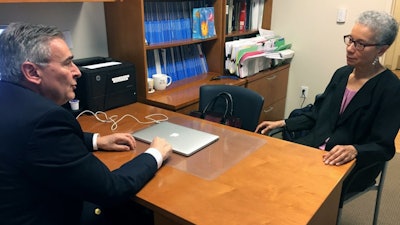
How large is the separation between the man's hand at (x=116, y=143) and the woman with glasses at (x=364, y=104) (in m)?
0.86

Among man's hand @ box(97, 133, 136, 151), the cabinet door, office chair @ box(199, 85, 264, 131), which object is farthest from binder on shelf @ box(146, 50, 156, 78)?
man's hand @ box(97, 133, 136, 151)

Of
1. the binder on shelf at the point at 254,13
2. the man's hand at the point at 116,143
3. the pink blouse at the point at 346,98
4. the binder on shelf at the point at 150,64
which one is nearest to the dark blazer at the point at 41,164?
the man's hand at the point at 116,143

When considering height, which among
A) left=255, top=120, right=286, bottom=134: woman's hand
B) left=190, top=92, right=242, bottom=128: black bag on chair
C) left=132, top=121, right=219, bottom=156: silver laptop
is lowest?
left=255, top=120, right=286, bottom=134: woman's hand

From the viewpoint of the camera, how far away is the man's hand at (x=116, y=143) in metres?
1.50

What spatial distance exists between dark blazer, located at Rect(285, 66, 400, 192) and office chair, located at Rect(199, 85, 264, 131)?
8.5 inches

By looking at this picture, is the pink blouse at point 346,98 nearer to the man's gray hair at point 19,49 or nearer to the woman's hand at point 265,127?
the woman's hand at point 265,127

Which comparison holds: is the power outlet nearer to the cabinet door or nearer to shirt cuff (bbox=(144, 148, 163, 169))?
the cabinet door

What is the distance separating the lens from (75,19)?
223cm

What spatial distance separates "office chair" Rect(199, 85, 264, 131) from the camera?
80.1 inches

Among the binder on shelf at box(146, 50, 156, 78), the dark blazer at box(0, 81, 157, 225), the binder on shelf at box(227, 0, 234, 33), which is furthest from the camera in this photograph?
the binder on shelf at box(227, 0, 234, 33)

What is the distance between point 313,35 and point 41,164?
120 inches

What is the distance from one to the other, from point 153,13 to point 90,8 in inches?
18.2

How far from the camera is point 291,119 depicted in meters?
2.07

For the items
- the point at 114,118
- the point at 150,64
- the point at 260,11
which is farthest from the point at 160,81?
the point at 260,11
